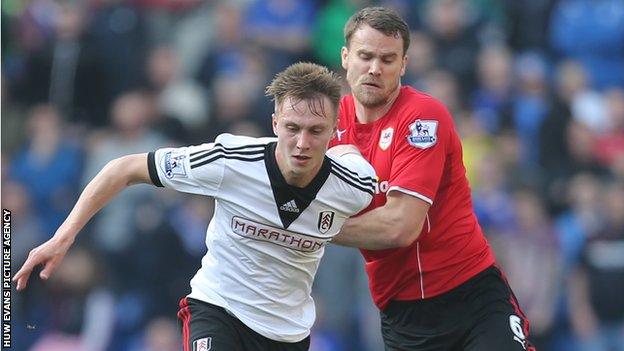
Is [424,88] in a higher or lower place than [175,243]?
higher

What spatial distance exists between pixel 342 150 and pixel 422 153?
0.41 m

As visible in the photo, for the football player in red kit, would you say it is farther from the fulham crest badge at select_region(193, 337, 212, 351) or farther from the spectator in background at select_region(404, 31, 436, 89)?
the spectator in background at select_region(404, 31, 436, 89)

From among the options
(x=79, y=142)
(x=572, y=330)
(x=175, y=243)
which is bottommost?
(x=572, y=330)

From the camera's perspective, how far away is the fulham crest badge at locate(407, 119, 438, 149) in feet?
20.8

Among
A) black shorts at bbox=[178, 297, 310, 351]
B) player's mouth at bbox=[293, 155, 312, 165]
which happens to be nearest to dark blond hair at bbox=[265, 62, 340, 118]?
player's mouth at bbox=[293, 155, 312, 165]

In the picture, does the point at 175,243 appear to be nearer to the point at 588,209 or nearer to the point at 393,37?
the point at 588,209

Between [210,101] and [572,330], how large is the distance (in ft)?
13.3

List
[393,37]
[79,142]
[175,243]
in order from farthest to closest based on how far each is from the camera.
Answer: [79,142] < [175,243] < [393,37]

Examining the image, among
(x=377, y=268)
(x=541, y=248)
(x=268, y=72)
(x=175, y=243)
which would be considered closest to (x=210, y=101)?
(x=268, y=72)

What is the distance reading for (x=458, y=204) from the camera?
6.57 metres

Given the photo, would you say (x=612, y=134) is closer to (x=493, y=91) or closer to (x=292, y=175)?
(x=493, y=91)

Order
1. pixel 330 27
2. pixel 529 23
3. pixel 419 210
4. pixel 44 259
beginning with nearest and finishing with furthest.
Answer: pixel 44 259 < pixel 419 210 < pixel 330 27 < pixel 529 23

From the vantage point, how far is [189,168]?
582 centimetres

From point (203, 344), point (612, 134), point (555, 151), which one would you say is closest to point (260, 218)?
point (203, 344)
